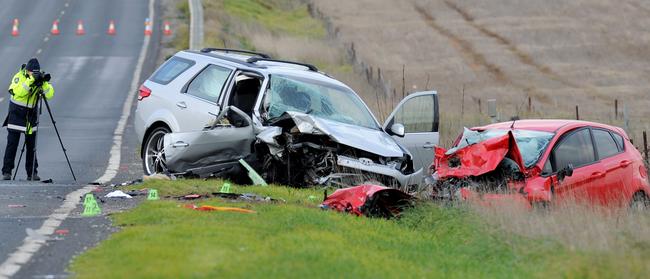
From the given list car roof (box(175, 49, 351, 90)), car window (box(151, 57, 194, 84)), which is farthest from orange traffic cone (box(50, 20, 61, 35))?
car window (box(151, 57, 194, 84))

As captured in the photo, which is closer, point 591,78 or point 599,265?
point 599,265

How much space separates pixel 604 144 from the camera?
50.3 feet

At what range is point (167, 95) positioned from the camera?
16.2m

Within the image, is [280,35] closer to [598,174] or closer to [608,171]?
[608,171]

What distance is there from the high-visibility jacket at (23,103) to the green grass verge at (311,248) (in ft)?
17.8

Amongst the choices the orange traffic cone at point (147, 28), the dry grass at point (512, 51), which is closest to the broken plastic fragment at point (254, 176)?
the dry grass at point (512, 51)

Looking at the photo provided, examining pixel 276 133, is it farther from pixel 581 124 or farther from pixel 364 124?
pixel 581 124

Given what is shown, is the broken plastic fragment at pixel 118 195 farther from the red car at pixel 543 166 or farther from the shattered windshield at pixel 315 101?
the red car at pixel 543 166

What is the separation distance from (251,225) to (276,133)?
399cm

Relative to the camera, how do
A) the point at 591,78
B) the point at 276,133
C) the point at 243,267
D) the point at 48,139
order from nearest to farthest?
the point at 243,267, the point at 276,133, the point at 48,139, the point at 591,78

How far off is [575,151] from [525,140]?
0.60 meters

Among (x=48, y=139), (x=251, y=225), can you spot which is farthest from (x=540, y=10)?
(x=251, y=225)

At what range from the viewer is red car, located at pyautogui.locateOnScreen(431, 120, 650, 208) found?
1384 cm

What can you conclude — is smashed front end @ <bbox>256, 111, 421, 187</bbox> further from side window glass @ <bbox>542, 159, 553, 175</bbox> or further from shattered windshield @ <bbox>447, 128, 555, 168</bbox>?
side window glass @ <bbox>542, 159, 553, 175</bbox>
